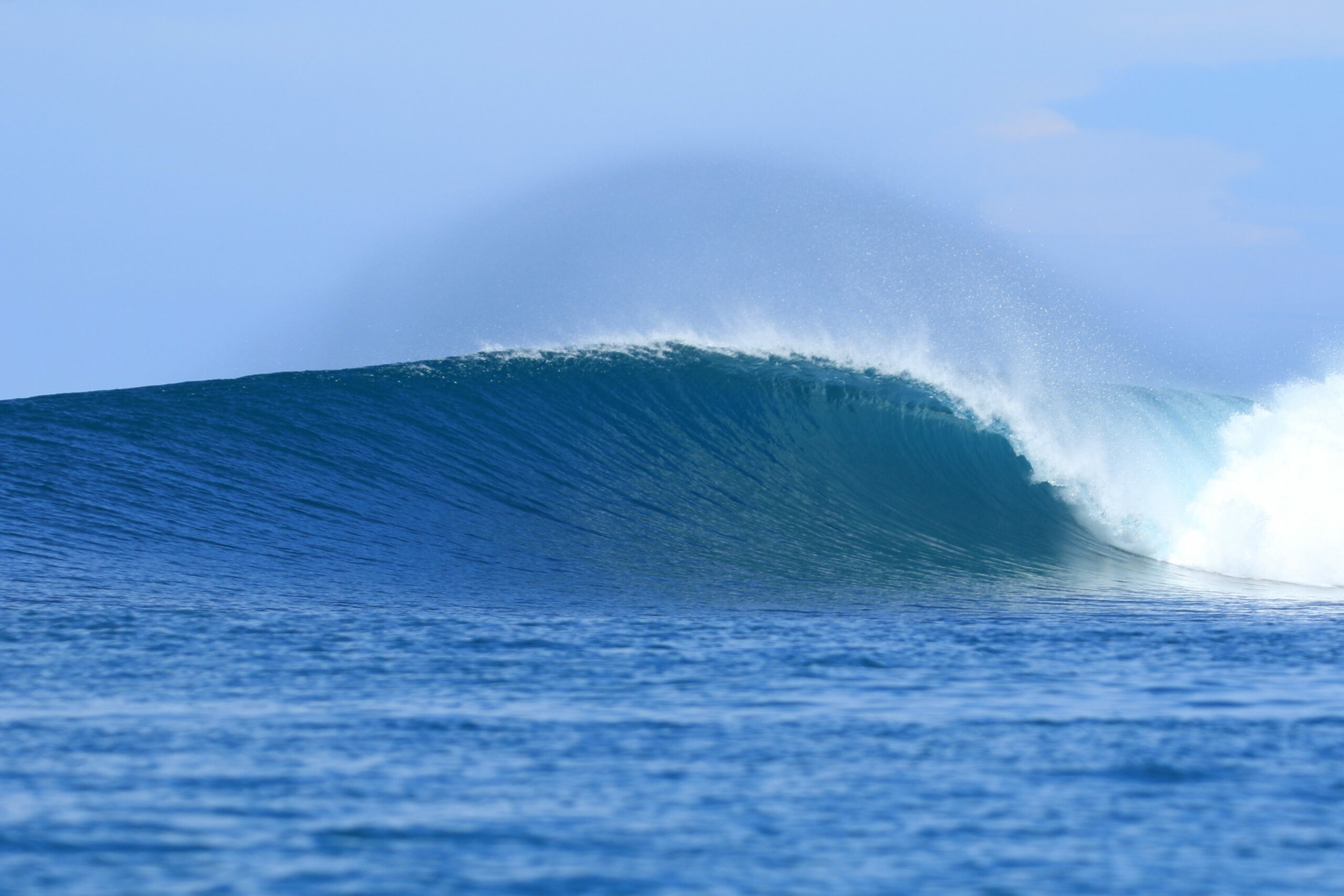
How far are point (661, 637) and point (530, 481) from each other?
5.82 m

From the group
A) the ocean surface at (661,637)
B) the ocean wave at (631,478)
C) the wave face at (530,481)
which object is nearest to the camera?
the ocean surface at (661,637)

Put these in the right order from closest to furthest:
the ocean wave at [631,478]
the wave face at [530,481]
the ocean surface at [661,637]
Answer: the ocean surface at [661,637]
the wave face at [530,481]
the ocean wave at [631,478]

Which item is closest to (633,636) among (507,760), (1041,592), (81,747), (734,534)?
(507,760)

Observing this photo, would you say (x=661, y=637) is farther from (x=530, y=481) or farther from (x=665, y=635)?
(x=530, y=481)

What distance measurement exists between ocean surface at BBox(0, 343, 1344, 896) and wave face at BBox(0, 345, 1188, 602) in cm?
6

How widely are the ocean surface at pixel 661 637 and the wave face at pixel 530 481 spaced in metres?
0.06

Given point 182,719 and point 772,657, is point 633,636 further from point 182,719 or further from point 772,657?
point 182,719

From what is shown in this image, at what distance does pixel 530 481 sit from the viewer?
12703 millimetres

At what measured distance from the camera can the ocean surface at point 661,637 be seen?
378 cm

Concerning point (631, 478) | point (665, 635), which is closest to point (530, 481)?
point (631, 478)

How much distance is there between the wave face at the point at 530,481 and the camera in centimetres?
980

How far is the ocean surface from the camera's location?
12.4ft

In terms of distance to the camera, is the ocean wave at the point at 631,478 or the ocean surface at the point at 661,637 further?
the ocean wave at the point at 631,478

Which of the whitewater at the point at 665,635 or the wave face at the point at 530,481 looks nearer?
the whitewater at the point at 665,635
